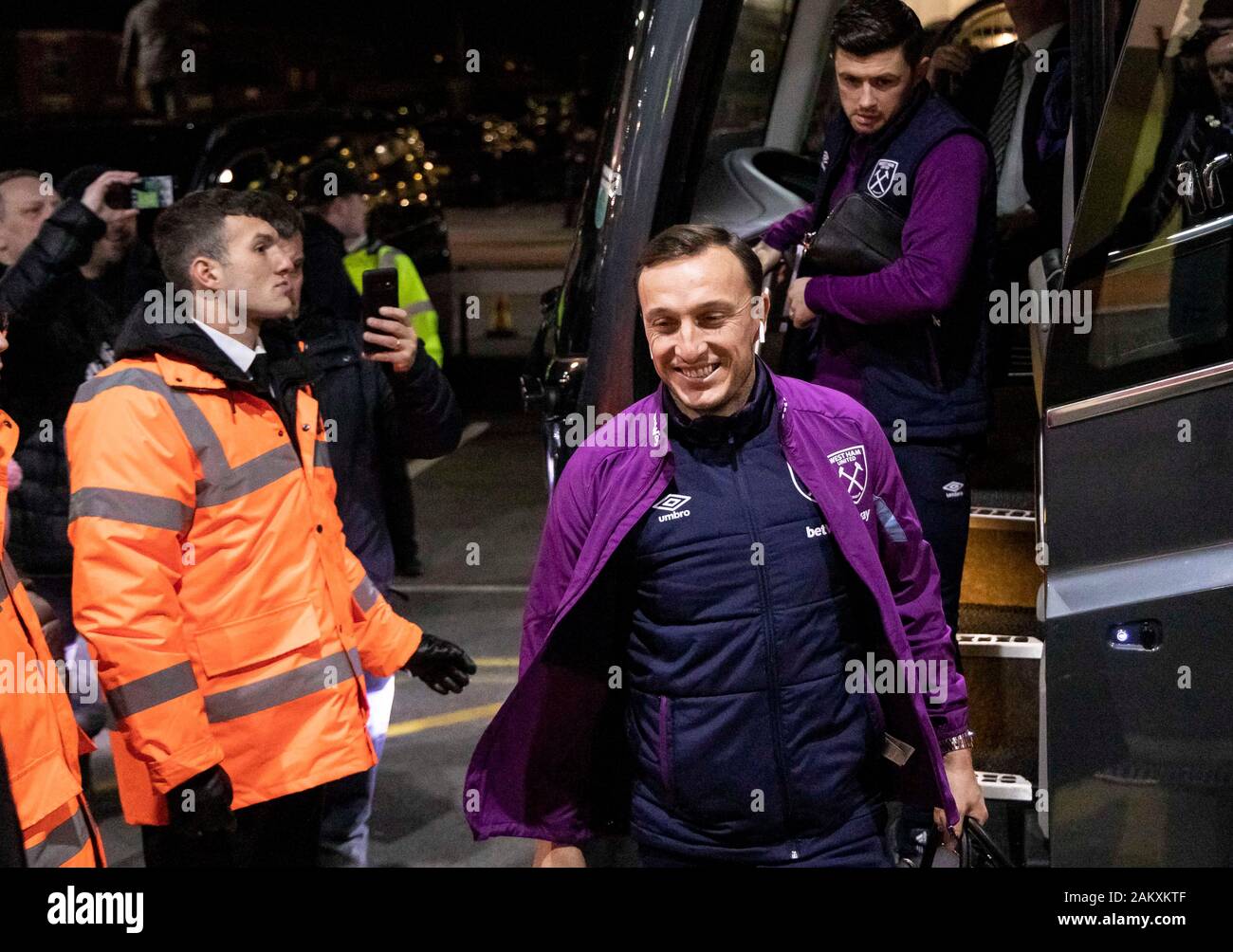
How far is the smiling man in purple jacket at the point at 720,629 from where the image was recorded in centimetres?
266

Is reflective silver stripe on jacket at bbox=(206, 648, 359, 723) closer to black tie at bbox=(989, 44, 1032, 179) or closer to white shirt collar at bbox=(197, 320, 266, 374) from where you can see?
white shirt collar at bbox=(197, 320, 266, 374)

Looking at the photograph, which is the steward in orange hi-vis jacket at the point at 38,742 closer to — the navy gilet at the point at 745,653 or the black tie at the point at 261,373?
the black tie at the point at 261,373

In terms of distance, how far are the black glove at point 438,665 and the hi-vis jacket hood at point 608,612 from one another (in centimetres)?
135

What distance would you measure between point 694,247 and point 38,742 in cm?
144

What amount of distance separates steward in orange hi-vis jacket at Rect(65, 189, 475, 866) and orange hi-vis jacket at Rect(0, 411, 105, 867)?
33 cm

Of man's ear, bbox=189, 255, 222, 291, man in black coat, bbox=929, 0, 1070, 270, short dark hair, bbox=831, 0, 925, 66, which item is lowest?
man's ear, bbox=189, 255, 222, 291

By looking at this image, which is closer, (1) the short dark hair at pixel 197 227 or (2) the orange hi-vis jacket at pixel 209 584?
(2) the orange hi-vis jacket at pixel 209 584

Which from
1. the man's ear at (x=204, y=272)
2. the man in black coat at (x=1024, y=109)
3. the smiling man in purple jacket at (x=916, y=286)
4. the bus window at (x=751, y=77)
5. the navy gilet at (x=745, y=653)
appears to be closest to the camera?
the navy gilet at (x=745, y=653)

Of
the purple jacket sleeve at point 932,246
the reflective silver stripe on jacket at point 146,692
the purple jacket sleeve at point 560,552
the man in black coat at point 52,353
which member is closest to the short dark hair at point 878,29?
the purple jacket sleeve at point 932,246

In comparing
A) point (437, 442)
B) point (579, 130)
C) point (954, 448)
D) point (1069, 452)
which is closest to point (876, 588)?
point (1069, 452)

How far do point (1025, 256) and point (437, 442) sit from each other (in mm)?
1681

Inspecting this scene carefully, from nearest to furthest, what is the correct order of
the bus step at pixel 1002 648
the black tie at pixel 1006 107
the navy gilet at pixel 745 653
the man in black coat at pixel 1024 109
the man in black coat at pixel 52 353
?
1. the navy gilet at pixel 745 653
2. the bus step at pixel 1002 648
3. the man in black coat at pixel 1024 109
4. the black tie at pixel 1006 107
5. the man in black coat at pixel 52 353

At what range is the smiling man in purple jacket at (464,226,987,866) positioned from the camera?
2664 millimetres

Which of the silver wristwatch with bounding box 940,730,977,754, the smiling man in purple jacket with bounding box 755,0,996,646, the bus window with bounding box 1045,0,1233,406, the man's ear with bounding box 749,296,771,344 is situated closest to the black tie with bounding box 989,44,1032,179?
the smiling man in purple jacket with bounding box 755,0,996,646
